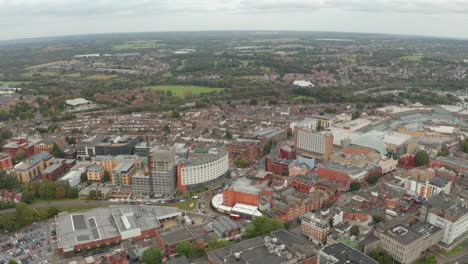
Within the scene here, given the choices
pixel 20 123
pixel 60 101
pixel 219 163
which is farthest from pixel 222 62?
pixel 219 163

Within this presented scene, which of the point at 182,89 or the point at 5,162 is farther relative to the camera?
the point at 182,89

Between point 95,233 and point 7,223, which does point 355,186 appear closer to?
point 95,233

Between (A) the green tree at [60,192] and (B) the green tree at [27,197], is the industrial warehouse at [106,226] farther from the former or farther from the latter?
(B) the green tree at [27,197]

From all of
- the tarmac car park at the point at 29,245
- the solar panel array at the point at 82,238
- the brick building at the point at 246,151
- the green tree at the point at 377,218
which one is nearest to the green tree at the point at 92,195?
the tarmac car park at the point at 29,245

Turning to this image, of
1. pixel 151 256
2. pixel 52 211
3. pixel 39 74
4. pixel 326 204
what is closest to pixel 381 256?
pixel 326 204

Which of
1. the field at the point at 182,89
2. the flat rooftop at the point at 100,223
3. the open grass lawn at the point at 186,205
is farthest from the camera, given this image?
the field at the point at 182,89

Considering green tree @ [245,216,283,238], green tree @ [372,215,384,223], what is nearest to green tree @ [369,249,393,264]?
green tree @ [372,215,384,223]

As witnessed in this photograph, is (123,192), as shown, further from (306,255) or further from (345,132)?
(345,132)
